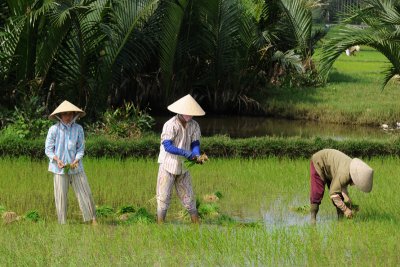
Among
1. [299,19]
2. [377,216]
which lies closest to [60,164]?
[377,216]

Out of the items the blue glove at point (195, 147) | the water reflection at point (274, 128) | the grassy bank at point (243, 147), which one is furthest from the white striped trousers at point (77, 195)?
the water reflection at point (274, 128)

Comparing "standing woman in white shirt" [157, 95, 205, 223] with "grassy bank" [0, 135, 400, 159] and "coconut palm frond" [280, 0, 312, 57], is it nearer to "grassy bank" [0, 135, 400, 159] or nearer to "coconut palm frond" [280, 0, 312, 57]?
"grassy bank" [0, 135, 400, 159]

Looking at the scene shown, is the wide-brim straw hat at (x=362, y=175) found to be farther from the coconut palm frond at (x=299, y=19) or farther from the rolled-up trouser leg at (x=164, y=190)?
the coconut palm frond at (x=299, y=19)

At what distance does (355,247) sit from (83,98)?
8.39 m

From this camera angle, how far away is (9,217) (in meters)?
7.98

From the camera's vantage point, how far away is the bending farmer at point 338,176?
23.4 feet

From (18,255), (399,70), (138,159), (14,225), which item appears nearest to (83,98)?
(138,159)

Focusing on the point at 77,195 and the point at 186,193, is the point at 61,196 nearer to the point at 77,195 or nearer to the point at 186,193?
the point at 77,195

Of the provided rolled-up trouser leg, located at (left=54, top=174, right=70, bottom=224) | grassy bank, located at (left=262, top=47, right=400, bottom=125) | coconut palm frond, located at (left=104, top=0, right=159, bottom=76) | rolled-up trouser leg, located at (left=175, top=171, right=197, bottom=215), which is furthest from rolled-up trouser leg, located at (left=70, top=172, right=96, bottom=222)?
grassy bank, located at (left=262, top=47, right=400, bottom=125)

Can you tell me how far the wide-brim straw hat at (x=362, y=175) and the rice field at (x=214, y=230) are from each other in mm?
407

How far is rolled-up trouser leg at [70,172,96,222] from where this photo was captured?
7.89 metres

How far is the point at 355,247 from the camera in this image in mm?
6863

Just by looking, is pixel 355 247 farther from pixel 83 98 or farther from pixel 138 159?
pixel 83 98

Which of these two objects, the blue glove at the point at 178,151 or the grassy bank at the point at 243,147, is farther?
the grassy bank at the point at 243,147
